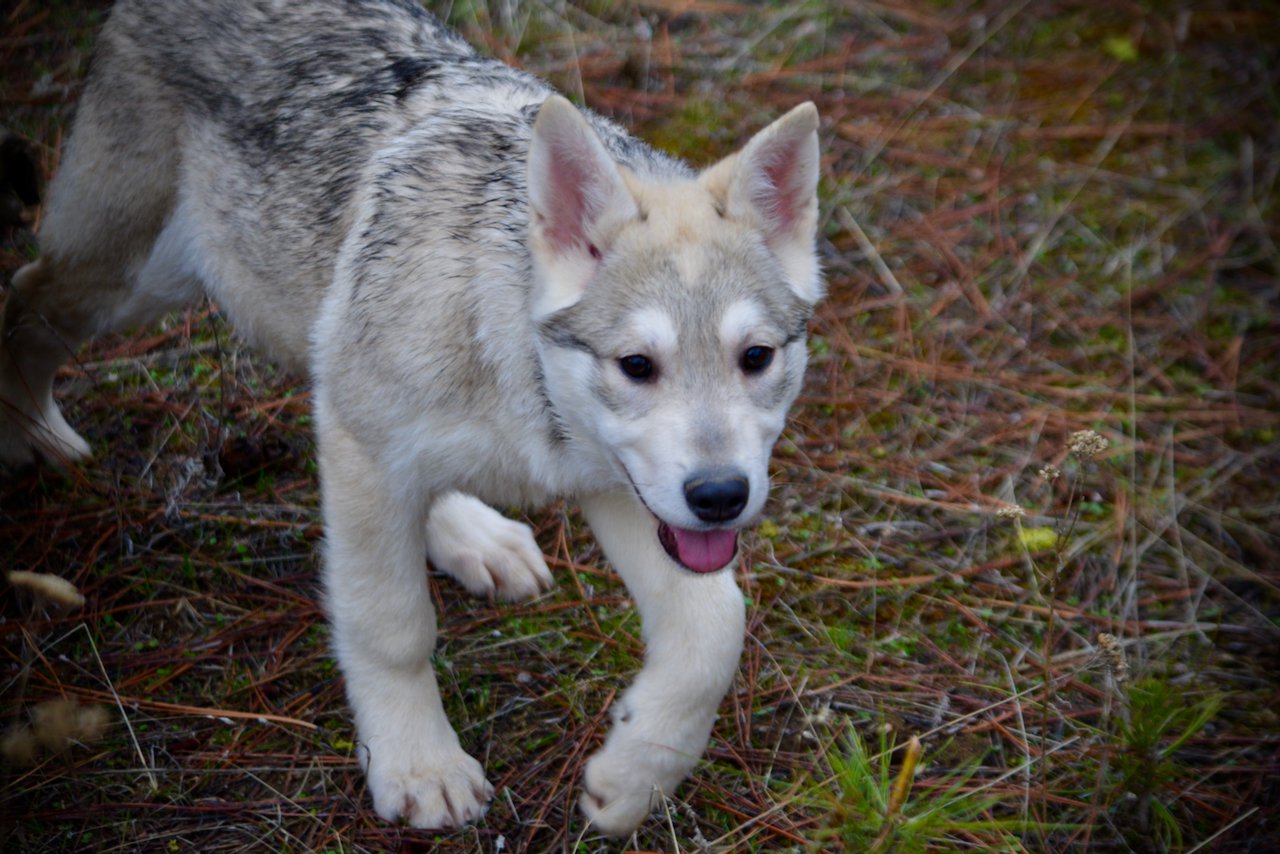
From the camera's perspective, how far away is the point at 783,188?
2.98 meters

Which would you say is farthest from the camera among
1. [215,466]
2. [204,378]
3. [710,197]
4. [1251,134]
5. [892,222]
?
[1251,134]

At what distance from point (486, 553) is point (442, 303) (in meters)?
1.16

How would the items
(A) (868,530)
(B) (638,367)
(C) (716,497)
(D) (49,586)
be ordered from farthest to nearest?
(A) (868,530) < (D) (49,586) < (B) (638,367) < (C) (716,497)

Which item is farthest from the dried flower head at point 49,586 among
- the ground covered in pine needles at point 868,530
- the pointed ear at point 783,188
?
the pointed ear at point 783,188

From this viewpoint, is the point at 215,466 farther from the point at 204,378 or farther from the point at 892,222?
the point at 892,222

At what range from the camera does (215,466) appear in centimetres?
416

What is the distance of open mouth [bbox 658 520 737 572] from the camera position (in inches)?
113

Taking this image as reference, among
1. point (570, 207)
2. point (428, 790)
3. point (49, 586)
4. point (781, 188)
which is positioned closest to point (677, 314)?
point (570, 207)

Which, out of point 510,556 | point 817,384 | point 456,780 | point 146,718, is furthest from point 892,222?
point 146,718

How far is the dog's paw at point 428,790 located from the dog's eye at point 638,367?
4.07 feet

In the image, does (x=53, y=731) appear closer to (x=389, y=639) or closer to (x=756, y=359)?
Answer: (x=389, y=639)

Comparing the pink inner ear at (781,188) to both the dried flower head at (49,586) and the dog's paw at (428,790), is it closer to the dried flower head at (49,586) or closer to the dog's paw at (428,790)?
the dog's paw at (428,790)

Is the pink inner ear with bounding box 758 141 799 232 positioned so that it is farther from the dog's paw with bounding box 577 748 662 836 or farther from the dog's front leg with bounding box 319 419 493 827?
the dog's paw with bounding box 577 748 662 836

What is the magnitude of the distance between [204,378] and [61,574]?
3.43 feet
